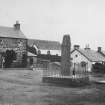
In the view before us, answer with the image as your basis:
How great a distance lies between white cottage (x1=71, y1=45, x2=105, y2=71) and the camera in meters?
45.8

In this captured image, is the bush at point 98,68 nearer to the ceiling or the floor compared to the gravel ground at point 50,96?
nearer to the ceiling

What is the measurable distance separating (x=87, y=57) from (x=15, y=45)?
16.5m

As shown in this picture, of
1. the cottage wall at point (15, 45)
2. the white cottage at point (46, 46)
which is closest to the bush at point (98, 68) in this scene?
the cottage wall at point (15, 45)

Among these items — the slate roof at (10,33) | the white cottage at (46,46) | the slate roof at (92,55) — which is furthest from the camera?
the white cottage at (46,46)

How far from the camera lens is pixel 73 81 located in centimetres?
1992

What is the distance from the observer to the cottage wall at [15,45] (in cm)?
4647

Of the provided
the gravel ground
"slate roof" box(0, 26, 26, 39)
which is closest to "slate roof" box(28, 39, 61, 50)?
"slate roof" box(0, 26, 26, 39)

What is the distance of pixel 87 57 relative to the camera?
46.0 m

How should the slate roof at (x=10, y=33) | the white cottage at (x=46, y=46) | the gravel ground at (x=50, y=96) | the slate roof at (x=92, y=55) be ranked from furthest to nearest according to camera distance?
the white cottage at (x=46, y=46) → the slate roof at (x=10, y=33) → the slate roof at (x=92, y=55) → the gravel ground at (x=50, y=96)

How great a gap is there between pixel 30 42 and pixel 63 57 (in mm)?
56291

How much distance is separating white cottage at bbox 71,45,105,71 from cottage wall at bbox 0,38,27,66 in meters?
12.1

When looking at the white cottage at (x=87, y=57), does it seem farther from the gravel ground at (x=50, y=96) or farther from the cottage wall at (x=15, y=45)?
the gravel ground at (x=50, y=96)

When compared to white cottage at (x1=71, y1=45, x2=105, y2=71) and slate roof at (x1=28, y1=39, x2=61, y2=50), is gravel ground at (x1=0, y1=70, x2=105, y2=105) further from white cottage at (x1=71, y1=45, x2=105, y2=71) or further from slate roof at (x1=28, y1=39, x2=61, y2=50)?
slate roof at (x1=28, y1=39, x2=61, y2=50)

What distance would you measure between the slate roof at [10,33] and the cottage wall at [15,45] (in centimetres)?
96
